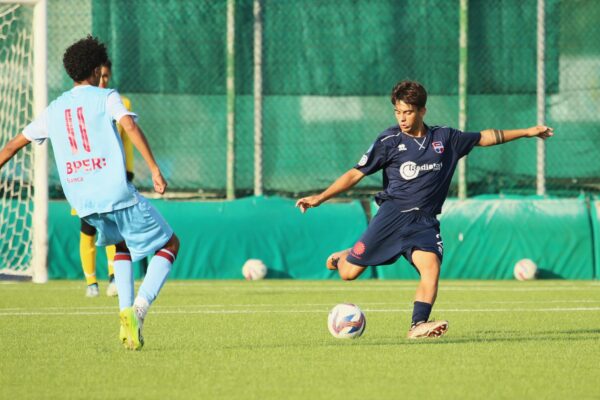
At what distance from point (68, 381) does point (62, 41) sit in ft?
35.8

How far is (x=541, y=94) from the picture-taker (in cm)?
1686

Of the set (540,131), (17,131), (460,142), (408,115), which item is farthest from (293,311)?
(17,131)

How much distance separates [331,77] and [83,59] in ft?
30.8

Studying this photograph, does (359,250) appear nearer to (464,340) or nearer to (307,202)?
(307,202)

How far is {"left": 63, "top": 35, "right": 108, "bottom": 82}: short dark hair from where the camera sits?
790cm

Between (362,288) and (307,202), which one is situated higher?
(307,202)

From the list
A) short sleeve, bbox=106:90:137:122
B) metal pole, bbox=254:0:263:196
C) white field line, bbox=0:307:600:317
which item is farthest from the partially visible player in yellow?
short sleeve, bbox=106:90:137:122

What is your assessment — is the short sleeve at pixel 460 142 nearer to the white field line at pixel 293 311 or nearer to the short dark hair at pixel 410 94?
the short dark hair at pixel 410 94

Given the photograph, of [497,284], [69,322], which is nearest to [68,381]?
[69,322]

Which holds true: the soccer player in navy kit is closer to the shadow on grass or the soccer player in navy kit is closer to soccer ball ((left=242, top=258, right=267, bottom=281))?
the shadow on grass

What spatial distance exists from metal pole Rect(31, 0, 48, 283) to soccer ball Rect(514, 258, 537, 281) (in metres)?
5.78

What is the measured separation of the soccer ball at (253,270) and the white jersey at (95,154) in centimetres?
797

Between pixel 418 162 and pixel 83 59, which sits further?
pixel 418 162

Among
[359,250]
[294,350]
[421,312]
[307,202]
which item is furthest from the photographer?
[359,250]
